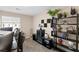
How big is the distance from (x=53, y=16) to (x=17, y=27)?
0.58 meters

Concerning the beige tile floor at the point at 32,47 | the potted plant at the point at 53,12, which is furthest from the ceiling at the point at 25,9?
the beige tile floor at the point at 32,47

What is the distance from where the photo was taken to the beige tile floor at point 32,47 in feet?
4.75

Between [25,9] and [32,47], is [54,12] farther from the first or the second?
[32,47]

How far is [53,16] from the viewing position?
4.70 feet

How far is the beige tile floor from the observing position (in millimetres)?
1446

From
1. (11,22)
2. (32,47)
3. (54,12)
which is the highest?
(54,12)

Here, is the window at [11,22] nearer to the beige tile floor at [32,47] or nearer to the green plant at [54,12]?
the beige tile floor at [32,47]

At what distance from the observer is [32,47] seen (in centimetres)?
148

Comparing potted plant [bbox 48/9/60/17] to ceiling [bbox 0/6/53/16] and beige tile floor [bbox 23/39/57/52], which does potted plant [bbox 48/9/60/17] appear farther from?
beige tile floor [bbox 23/39/57/52]

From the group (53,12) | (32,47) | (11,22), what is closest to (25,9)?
(11,22)
